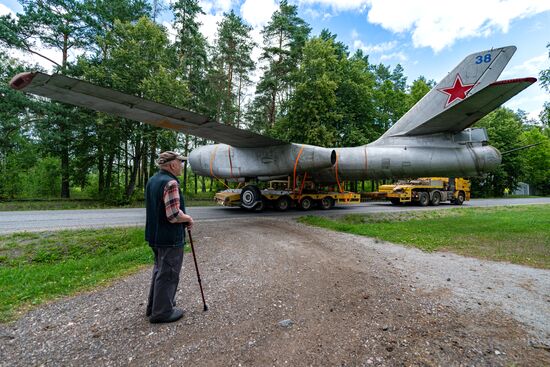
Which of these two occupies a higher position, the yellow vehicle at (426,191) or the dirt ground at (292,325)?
the yellow vehicle at (426,191)

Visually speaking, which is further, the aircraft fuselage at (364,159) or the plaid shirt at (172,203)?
the aircraft fuselage at (364,159)

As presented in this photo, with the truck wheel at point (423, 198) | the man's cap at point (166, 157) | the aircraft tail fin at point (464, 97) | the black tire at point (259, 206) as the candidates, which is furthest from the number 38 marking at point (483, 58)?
the truck wheel at point (423, 198)

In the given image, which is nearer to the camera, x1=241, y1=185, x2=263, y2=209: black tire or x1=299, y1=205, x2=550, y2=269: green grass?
x1=299, y1=205, x2=550, y2=269: green grass

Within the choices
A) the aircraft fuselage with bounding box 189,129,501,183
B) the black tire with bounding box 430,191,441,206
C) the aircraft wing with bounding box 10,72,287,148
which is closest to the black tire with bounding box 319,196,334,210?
the aircraft fuselage with bounding box 189,129,501,183

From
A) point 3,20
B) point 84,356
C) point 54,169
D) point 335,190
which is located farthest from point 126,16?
point 84,356

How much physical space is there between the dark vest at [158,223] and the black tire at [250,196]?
8649 millimetres

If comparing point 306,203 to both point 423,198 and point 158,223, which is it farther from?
point 158,223

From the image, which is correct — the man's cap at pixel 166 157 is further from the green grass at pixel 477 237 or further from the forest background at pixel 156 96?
the forest background at pixel 156 96

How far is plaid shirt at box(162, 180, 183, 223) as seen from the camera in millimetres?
2594

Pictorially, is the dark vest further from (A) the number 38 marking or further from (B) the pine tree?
(B) the pine tree

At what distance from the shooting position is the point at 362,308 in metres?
2.85

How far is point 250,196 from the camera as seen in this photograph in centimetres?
1141

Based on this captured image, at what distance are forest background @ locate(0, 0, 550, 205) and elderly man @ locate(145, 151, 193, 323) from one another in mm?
13319

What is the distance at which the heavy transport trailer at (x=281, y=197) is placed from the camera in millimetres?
11461
